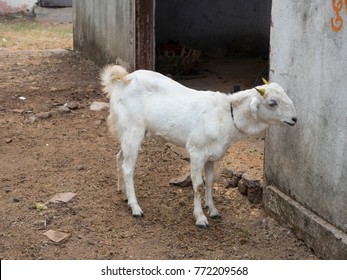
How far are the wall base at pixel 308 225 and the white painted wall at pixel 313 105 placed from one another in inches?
1.9

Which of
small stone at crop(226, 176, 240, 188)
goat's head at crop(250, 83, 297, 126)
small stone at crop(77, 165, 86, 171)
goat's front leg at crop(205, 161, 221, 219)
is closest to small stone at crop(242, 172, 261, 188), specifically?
small stone at crop(226, 176, 240, 188)

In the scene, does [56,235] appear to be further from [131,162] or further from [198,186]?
[198,186]

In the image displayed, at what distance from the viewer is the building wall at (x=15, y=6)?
58.9ft

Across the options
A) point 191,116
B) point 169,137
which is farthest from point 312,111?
point 169,137

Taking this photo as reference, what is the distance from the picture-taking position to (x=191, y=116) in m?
4.98

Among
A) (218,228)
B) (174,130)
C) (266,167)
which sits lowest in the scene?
(218,228)

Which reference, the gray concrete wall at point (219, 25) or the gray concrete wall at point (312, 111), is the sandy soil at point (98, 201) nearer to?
the gray concrete wall at point (312, 111)

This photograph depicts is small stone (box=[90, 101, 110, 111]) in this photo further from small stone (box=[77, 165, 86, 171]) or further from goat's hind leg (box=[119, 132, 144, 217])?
goat's hind leg (box=[119, 132, 144, 217])

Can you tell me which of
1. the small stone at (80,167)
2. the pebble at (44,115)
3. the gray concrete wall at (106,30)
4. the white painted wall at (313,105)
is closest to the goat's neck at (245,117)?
the white painted wall at (313,105)

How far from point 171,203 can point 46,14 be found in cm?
1336

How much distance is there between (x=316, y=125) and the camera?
443 cm

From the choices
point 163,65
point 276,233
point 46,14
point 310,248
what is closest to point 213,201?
point 276,233

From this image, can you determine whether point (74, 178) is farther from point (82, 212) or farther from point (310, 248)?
point (310, 248)

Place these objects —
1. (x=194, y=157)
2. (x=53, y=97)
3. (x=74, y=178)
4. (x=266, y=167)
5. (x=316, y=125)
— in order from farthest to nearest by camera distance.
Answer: (x=53, y=97) < (x=74, y=178) < (x=266, y=167) < (x=194, y=157) < (x=316, y=125)
